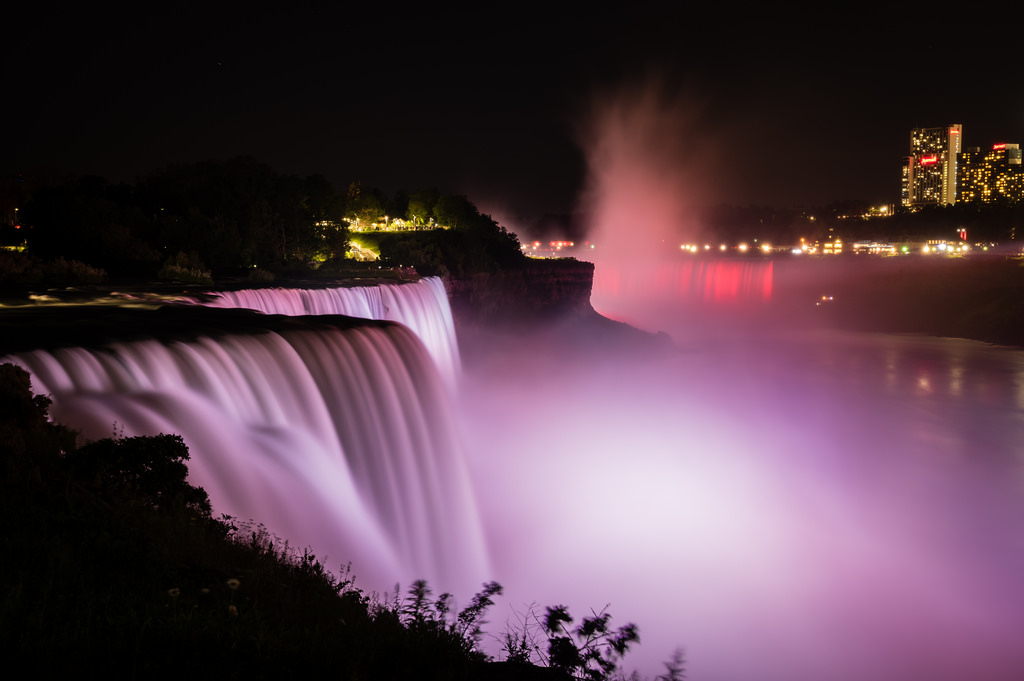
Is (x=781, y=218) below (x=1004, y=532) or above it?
above

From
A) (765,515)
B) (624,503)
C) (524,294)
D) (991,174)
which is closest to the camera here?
(765,515)

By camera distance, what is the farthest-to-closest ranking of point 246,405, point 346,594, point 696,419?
point 696,419
point 246,405
point 346,594

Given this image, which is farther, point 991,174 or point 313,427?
point 991,174

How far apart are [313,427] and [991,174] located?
8489 inches

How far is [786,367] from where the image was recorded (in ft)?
147

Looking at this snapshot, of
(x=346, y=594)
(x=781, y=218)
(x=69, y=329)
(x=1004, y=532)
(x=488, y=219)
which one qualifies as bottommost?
(x=1004, y=532)

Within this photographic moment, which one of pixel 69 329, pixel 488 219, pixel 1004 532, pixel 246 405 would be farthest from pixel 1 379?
pixel 488 219

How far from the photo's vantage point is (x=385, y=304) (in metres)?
25.3

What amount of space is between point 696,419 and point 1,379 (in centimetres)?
2623

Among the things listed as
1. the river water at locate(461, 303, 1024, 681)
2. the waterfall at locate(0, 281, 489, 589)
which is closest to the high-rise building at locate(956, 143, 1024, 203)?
the river water at locate(461, 303, 1024, 681)

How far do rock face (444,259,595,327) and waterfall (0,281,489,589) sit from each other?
74.9 ft

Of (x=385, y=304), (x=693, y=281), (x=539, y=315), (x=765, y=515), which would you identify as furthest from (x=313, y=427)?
(x=693, y=281)

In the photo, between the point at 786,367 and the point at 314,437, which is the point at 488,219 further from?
the point at 314,437

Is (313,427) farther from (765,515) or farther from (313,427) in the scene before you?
(765,515)
